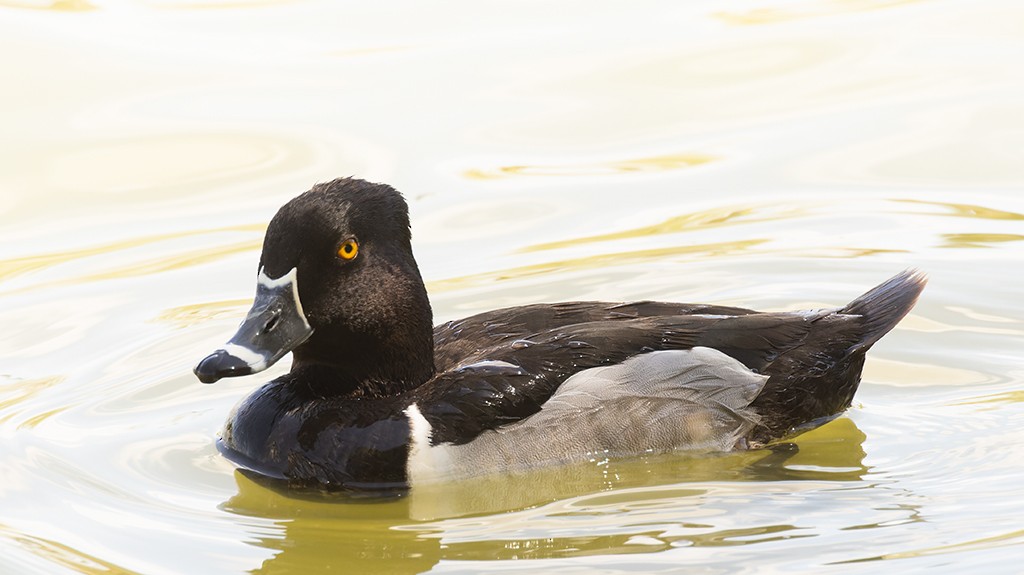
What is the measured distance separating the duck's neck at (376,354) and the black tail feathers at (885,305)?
2.05 metres

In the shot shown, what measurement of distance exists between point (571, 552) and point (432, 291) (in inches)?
147

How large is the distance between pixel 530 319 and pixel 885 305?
1.74 meters

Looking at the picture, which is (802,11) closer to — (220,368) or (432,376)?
(432,376)

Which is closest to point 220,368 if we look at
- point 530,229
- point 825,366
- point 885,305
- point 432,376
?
point 432,376

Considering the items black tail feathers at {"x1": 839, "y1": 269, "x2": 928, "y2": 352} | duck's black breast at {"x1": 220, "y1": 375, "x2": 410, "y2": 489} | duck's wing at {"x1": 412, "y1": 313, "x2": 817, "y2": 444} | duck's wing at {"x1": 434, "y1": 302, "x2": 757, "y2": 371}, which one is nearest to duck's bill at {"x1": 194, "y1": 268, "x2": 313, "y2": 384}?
duck's black breast at {"x1": 220, "y1": 375, "x2": 410, "y2": 489}

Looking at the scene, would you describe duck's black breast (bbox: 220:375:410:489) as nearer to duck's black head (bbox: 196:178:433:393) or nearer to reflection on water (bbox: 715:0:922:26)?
duck's black head (bbox: 196:178:433:393)

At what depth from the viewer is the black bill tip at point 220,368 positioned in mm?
6859

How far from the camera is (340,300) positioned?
7.13 m

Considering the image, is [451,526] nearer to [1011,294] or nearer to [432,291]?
[432,291]

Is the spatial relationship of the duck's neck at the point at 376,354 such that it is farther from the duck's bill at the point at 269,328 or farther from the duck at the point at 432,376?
the duck's bill at the point at 269,328

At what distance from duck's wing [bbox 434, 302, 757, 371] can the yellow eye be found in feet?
2.42

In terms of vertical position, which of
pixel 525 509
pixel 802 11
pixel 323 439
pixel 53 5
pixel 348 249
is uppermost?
pixel 53 5

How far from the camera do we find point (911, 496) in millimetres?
6727

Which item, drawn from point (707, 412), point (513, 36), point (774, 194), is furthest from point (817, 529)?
point (513, 36)
